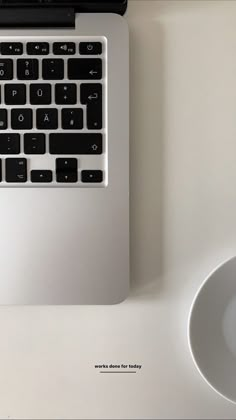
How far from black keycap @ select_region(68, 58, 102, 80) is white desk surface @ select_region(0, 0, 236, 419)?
39 mm

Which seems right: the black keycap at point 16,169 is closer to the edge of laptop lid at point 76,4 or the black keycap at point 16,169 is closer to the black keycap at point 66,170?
the black keycap at point 66,170

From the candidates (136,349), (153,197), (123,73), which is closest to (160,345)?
(136,349)

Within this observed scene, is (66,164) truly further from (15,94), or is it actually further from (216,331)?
(216,331)

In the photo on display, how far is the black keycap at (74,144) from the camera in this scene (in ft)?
1.44

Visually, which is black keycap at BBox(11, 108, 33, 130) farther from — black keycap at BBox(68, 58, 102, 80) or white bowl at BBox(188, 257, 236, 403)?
white bowl at BBox(188, 257, 236, 403)

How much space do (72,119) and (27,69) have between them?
6 cm

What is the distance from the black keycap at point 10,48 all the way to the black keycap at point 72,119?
66mm

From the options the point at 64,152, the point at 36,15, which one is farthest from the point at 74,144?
the point at 36,15

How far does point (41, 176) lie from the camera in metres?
0.44

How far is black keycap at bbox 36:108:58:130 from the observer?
0.44m

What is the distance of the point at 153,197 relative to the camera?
47 cm

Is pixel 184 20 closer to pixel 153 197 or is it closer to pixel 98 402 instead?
pixel 153 197

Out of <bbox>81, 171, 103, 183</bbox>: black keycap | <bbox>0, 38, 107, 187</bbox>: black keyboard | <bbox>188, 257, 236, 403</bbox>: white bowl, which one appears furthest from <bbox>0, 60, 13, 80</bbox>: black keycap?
<bbox>188, 257, 236, 403</bbox>: white bowl

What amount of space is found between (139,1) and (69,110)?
0.12m
